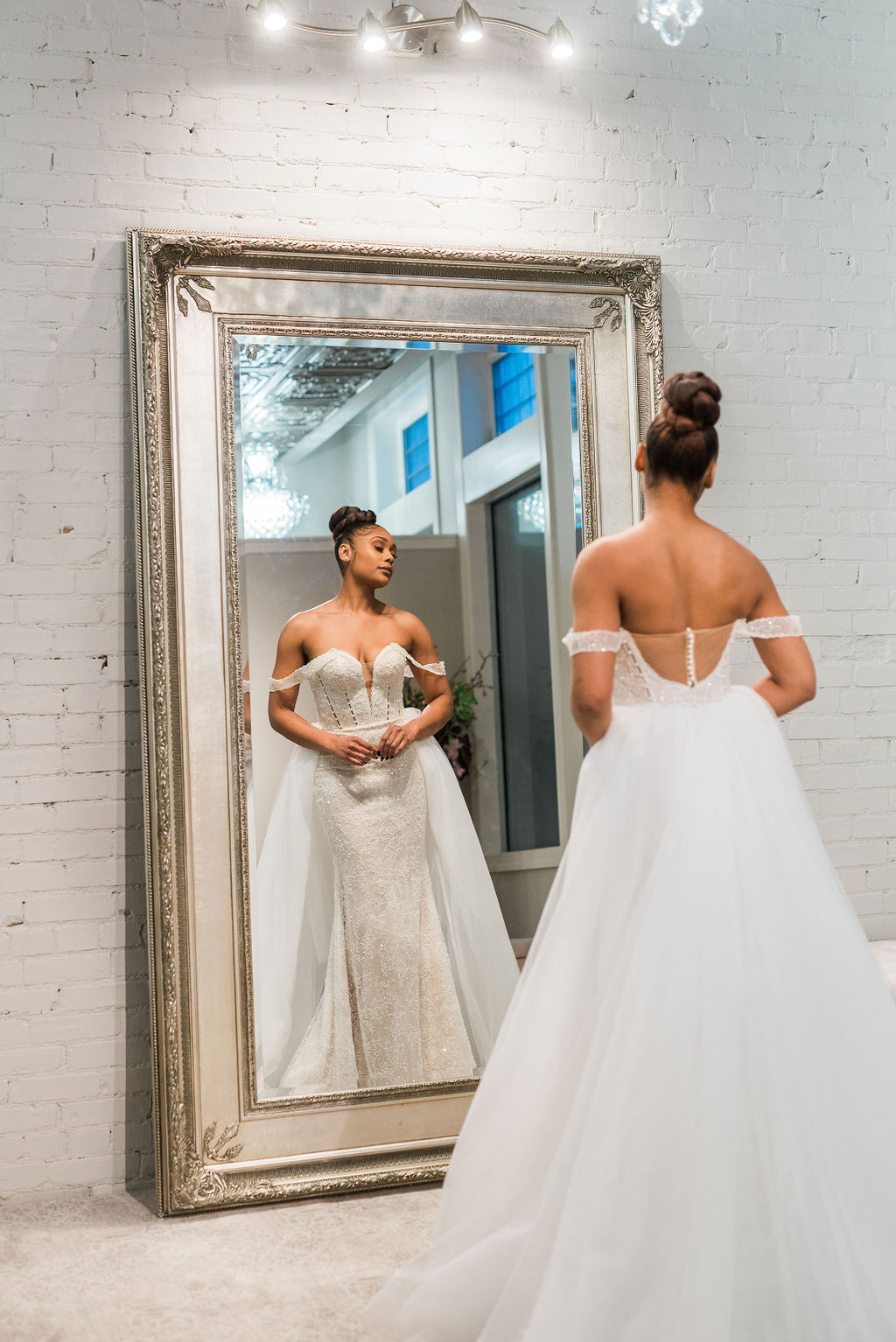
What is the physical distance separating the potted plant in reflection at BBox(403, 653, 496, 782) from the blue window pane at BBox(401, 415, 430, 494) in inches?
17.8

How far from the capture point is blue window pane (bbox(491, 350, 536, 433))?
9.97 ft

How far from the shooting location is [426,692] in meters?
2.96

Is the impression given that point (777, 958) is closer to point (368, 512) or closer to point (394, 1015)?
point (394, 1015)

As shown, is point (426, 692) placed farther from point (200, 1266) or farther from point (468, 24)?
point (468, 24)

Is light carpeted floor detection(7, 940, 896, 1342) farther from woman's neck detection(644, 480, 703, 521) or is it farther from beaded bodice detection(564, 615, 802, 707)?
woman's neck detection(644, 480, 703, 521)

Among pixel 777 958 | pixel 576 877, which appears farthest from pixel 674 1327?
pixel 576 877

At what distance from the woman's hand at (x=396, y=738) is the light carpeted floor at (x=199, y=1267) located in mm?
1010

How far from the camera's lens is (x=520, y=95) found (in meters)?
3.18

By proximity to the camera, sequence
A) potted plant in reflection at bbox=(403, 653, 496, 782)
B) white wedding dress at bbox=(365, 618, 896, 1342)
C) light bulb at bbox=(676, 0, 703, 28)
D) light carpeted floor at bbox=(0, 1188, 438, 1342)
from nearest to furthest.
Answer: white wedding dress at bbox=(365, 618, 896, 1342) → light carpeted floor at bbox=(0, 1188, 438, 1342) → light bulb at bbox=(676, 0, 703, 28) → potted plant in reflection at bbox=(403, 653, 496, 782)

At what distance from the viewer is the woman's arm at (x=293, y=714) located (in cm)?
288

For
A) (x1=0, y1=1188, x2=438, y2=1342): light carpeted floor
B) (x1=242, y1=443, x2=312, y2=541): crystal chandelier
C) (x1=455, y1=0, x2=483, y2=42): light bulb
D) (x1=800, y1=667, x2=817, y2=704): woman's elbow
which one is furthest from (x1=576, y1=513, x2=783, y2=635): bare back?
(x1=455, y1=0, x2=483, y2=42): light bulb

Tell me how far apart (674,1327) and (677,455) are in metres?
1.37

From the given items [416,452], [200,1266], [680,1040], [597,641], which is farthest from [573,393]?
[200,1266]

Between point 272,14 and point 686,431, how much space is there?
1.56 meters
